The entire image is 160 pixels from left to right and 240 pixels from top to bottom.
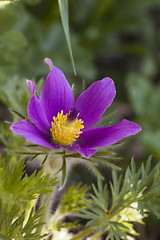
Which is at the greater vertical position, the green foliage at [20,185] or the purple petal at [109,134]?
the purple petal at [109,134]

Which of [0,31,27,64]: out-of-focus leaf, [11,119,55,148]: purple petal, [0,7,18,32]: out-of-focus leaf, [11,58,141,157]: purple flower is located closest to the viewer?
[11,119,55,148]: purple petal

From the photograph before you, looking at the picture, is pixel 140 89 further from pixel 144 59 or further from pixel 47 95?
pixel 47 95

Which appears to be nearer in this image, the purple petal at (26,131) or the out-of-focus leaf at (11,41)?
the purple petal at (26,131)

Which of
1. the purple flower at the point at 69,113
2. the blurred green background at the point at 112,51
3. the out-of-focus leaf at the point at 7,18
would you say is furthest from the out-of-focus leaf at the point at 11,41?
the blurred green background at the point at 112,51

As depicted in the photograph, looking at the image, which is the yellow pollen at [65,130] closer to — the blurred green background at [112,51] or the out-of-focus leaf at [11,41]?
the out-of-focus leaf at [11,41]

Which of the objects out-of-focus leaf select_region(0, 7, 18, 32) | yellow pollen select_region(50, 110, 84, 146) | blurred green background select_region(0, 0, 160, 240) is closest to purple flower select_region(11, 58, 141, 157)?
yellow pollen select_region(50, 110, 84, 146)

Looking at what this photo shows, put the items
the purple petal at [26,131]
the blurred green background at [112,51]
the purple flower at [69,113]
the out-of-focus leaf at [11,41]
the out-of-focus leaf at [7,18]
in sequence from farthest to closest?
the blurred green background at [112,51] < the out-of-focus leaf at [7,18] < the out-of-focus leaf at [11,41] < the purple flower at [69,113] < the purple petal at [26,131]

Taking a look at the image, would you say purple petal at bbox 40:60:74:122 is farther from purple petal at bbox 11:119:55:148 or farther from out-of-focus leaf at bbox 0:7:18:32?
out-of-focus leaf at bbox 0:7:18:32
